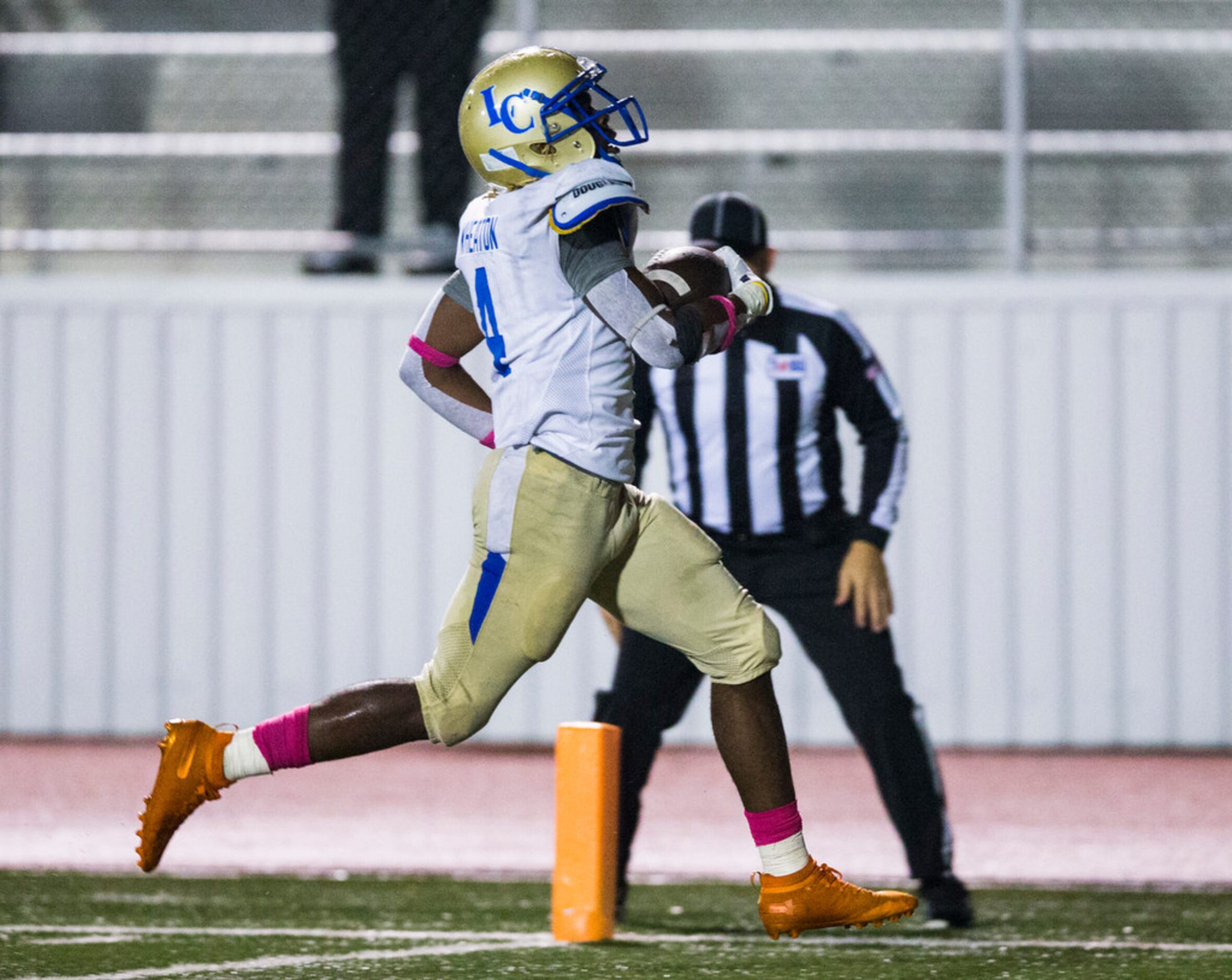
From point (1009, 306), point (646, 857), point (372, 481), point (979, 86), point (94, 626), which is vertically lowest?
point (646, 857)

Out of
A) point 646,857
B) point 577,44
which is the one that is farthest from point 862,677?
point 577,44

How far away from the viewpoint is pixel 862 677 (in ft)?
14.7

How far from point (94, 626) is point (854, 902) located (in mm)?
5639

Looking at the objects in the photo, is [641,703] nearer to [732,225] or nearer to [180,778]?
[732,225]

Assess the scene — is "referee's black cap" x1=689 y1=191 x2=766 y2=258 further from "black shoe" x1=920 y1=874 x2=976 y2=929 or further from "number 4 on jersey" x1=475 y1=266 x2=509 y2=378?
"black shoe" x1=920 y1=874 x2=976 y2=929

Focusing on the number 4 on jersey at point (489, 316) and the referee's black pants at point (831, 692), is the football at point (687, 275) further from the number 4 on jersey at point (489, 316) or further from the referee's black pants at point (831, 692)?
the referee's black pants at point (831, 692)

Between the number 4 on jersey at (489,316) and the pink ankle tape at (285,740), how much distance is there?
2.41 feet

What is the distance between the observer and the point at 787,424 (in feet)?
15.2

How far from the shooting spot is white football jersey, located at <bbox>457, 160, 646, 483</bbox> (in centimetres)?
339

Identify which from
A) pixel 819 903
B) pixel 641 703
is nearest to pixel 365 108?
pixel 641 703

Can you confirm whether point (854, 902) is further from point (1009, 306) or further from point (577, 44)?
point (577, 44)

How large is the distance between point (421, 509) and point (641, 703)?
13.0 ft

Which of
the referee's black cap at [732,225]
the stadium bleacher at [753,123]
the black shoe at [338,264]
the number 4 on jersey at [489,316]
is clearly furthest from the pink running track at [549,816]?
the number 4 on jersey at [489,316]

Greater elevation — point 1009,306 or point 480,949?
point 1009,306
